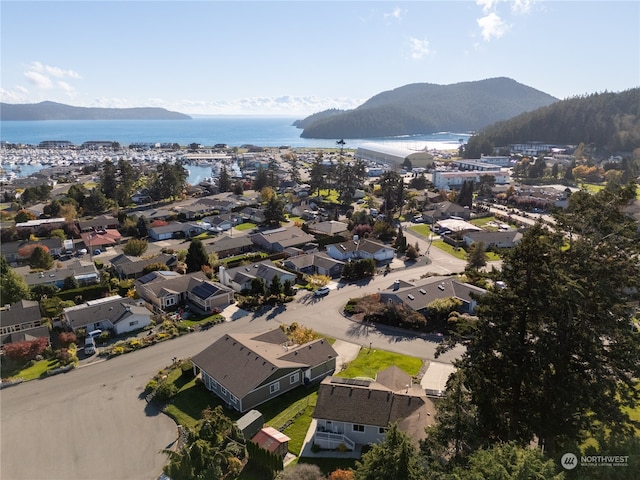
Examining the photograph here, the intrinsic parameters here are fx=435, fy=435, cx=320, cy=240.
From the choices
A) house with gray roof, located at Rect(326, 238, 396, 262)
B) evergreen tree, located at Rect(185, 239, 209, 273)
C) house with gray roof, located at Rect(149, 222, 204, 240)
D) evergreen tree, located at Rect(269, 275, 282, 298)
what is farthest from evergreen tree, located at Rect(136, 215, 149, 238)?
evergreen tree, located at Rect(269, 275, 282, 298)

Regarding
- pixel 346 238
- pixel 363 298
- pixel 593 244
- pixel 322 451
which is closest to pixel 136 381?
pixel 322 451

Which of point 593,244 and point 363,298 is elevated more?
point 593,244

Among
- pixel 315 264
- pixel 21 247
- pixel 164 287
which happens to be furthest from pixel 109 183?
pixel 315 264

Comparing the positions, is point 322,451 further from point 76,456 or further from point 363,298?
point 363,298

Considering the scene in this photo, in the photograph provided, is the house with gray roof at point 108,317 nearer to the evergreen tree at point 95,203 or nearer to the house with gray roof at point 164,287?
the house with gray roof at point 164,287

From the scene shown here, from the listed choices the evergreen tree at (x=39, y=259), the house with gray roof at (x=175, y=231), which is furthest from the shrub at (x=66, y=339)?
the house with gray roof at (x=175, y=231)

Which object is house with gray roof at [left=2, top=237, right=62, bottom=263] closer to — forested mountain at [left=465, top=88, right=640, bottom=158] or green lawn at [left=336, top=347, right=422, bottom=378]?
green lawn at [left=336, top=347, right=422, bottom=378]

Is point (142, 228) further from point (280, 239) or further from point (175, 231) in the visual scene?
point (280, 239)
